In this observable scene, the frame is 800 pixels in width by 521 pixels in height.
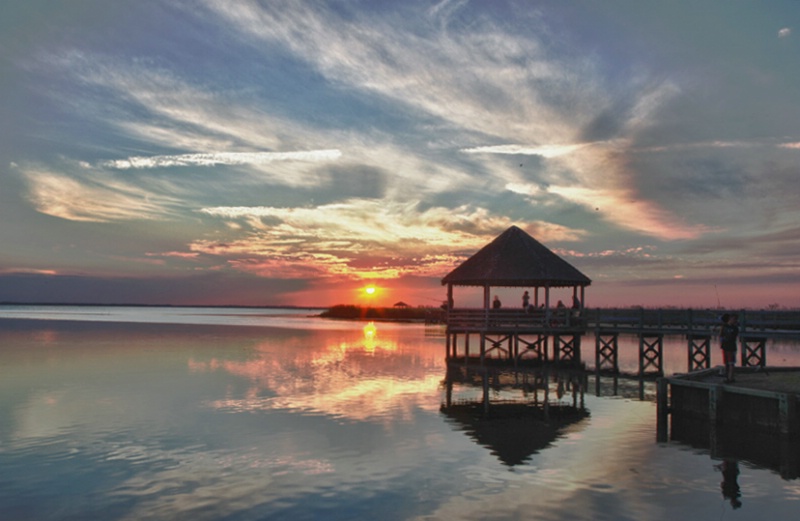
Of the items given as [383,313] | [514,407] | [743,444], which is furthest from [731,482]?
[383,313]

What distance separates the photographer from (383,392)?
990 inches

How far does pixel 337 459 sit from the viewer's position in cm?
1458

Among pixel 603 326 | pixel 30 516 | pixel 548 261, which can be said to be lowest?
pixel 30 516

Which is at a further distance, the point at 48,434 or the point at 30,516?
the point at 48,434

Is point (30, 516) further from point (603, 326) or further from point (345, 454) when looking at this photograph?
point (603, 326)

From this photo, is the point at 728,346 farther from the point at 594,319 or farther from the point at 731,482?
the point at 594,319

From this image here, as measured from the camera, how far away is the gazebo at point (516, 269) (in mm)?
36125

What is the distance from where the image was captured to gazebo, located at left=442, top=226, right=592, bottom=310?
3612cm

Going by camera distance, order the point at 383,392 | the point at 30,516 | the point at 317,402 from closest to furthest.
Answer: the point at 30,516 < the point at 317,402 < the point at 383,392

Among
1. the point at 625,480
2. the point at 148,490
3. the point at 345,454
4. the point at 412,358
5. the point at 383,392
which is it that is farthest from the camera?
the point at 412,358

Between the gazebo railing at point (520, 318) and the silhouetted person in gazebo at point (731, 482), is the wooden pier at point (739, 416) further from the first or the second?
the gazebo railing at point (520, 318)

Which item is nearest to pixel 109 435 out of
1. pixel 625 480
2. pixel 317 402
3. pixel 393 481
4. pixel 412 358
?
pixel 317 402

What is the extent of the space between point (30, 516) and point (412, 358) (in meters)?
30.3

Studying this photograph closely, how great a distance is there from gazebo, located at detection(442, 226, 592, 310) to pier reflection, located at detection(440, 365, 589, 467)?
528cm
